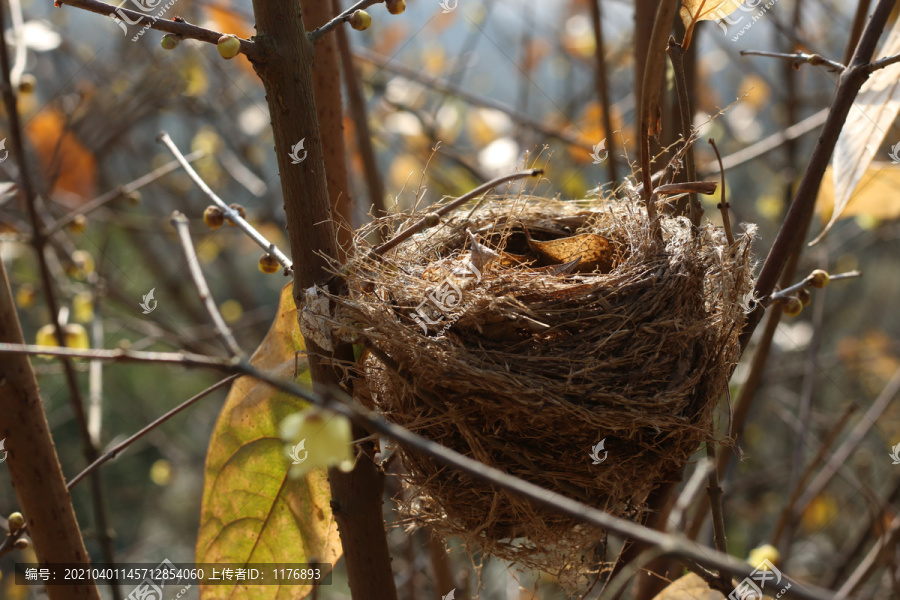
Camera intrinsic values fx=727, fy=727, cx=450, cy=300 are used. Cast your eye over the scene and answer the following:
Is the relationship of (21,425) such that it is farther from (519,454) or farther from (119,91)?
(119,91)

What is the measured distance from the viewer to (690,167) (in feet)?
3.08

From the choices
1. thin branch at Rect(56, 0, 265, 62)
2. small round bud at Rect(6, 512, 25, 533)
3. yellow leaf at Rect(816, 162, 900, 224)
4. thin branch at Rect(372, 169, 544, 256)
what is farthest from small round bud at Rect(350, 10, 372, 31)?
yellow leaf at Rect(816, 162, 900, 224)

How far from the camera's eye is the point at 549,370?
2.95 feet

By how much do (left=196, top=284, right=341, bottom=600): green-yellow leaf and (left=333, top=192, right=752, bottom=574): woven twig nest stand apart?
0.46 ft

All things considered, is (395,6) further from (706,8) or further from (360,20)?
(706,8)

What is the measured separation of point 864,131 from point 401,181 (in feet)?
9.35

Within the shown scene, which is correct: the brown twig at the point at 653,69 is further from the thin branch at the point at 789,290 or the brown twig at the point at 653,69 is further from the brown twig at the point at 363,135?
the brown twig at the point at 363,135

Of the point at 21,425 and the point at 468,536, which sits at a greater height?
the point at 21,425

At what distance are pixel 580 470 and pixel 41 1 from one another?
5019mm

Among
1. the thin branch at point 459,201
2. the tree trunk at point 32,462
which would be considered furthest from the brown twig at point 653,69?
the tree trunk at point 32,462

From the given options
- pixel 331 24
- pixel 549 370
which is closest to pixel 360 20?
pixel 331 24

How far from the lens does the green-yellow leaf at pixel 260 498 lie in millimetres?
1024

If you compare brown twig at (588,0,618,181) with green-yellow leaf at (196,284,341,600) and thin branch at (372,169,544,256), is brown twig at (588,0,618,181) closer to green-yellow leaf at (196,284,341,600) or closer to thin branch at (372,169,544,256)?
thin branch at (372,169,544,256)

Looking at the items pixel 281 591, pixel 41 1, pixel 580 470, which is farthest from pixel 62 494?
pixel 41 1
